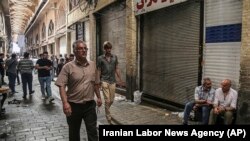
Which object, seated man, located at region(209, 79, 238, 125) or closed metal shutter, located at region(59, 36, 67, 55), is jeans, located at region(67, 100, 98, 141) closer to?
seated man, located at region(209, 79, 238, 125)

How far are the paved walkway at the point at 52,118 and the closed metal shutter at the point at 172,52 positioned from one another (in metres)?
0.64

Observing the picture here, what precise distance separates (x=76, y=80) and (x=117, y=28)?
9.16 m

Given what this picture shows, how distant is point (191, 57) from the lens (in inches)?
336

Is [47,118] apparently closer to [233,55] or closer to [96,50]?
[233,55]

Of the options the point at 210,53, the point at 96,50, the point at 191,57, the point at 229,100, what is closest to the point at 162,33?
the point at 191,57

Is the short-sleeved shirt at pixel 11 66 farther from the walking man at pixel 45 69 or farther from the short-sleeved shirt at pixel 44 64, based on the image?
the short-sleeved shirt at pixel 44 64

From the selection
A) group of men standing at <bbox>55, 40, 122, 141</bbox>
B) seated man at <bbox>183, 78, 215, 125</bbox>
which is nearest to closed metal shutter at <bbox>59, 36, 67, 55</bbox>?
seated man at <bbox>183, 78, 215, 125</bbox>

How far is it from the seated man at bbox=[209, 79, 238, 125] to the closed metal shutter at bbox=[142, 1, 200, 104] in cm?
173

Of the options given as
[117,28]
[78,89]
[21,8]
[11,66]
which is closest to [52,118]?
[78,89]

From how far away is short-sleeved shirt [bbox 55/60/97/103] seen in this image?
15.5 ft

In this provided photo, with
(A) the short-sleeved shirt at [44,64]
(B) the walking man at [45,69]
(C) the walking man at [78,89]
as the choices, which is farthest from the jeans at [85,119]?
(A) the short-sleeved shirt at [44,64]

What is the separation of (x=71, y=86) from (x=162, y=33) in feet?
18.8

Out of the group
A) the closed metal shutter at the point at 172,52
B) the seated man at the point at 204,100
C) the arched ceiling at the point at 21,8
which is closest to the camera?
the seated man at the point at 204,100

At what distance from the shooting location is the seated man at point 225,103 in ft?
21.0
